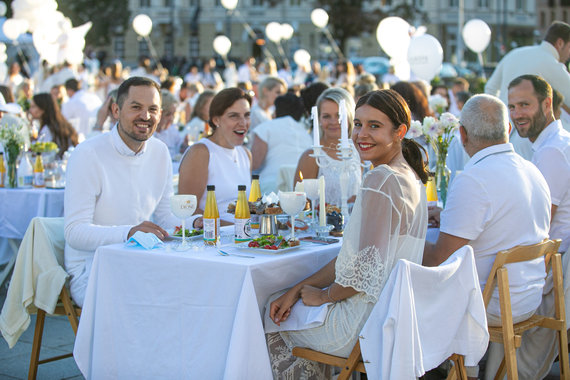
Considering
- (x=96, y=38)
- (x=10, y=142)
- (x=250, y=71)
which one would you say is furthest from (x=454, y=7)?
(x=10, y=142)

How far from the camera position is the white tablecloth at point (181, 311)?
2893mm

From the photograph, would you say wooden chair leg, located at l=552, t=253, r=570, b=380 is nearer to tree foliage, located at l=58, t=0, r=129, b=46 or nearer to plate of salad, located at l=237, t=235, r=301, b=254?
plate of salad, located at l=237, t=235, r=301, b=254

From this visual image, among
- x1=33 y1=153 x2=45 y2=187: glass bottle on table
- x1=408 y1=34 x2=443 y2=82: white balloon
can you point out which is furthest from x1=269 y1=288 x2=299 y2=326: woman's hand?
x1=408 y1=34 x2=443 y2=82: white balloon

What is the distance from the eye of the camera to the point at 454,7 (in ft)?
182

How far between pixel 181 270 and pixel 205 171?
5.44 feet

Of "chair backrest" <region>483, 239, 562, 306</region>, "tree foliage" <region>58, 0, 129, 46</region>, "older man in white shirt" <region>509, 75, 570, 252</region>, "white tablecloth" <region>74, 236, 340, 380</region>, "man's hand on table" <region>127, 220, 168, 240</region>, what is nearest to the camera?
"white tablecloth" <region>74, 236, 340, 380</region>

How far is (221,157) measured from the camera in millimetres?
4734

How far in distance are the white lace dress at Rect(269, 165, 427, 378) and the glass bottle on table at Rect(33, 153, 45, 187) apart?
10.5 ft

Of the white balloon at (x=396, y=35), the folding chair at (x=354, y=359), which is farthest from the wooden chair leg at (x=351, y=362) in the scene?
the white balloon at (x=396, y=35)

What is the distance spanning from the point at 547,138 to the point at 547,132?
0.05 m

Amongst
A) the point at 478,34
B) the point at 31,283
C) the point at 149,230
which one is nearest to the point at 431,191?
the point at 149,230

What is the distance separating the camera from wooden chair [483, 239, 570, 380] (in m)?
3.04

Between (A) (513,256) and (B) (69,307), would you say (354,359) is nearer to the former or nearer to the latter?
(A) (513,256)

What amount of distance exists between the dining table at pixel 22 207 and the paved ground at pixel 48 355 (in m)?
0.75
